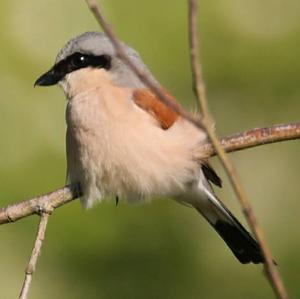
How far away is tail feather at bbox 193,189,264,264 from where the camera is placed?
2.34m

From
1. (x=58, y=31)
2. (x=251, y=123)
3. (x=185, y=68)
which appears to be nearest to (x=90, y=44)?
(x=58, y=31)

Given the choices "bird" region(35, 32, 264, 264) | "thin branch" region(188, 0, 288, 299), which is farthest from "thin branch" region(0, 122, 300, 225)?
"thin branch" region(188, 0, 288, 299)

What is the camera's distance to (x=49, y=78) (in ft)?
7.68

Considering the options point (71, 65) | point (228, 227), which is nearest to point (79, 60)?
point (71, 65)

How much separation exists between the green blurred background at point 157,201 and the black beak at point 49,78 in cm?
2

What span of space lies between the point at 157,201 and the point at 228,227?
0.82 feet

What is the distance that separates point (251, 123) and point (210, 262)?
0.34 meters

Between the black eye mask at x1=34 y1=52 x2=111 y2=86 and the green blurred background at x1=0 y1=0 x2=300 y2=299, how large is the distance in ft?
0.09

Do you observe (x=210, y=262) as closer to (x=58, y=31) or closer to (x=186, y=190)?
(x=186, y=190)

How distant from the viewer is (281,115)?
7.31 feet

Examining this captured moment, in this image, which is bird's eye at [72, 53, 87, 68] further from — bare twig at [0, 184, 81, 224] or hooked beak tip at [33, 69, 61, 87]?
bare twig at [0, 184, 81, 224]

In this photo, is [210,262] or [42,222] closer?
[42,222]

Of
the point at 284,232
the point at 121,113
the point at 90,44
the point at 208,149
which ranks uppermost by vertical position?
the point at 90,44

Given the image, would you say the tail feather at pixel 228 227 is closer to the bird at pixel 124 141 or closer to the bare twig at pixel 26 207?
the bird at pixel 124 141
